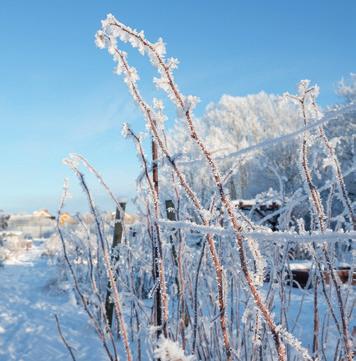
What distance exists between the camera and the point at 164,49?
2.33ft

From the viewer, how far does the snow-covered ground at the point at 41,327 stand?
3.68m

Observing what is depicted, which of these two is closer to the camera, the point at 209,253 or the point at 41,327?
the point at 209,253

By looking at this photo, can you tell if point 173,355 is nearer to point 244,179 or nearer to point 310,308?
point 310,308

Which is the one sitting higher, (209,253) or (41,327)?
(209,253)

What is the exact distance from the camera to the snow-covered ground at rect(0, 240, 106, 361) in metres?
3.68

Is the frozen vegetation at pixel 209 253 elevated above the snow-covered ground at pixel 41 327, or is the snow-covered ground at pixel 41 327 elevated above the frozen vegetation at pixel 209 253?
the frozen vegetation at pixel 209 253

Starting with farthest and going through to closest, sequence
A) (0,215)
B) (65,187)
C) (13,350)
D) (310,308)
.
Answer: (0,215)
(310,308)
(13,350)
(65,187)

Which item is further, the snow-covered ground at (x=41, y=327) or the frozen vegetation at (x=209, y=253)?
the snow-covered ground at (x=41, y=327)

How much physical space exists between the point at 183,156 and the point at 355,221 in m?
0.52

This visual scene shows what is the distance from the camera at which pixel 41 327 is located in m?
4.67

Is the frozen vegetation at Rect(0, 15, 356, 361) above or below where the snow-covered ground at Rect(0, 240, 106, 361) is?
above

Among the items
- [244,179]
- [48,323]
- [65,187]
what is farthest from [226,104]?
[65,187]

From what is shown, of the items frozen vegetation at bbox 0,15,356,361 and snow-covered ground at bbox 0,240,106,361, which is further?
snow-covered ground at bbox 0,240,106,361

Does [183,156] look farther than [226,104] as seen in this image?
No
